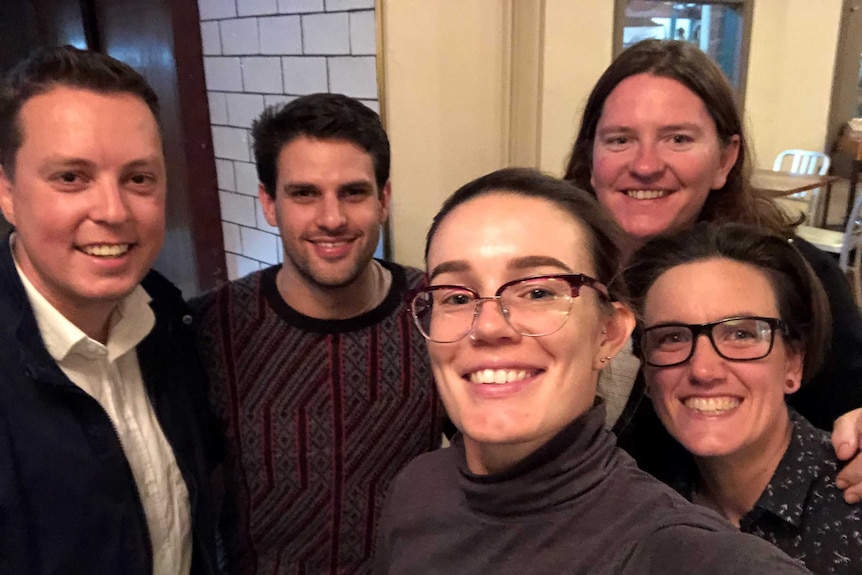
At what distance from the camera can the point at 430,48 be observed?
79.0 inches

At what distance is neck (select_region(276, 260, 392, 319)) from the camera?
5.10ft

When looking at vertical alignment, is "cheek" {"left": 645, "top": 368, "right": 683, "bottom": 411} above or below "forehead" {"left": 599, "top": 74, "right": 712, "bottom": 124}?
below

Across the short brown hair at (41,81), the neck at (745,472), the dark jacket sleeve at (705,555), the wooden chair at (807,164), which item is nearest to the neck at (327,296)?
the short brown hair at (41,81)

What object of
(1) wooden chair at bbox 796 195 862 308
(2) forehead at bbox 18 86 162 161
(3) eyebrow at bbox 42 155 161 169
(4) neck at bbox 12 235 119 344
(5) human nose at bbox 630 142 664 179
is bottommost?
(1) wooden chair at bbox 796 195 862 308

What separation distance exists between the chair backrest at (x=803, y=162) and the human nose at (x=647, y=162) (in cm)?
459

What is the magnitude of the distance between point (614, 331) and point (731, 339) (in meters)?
0.31

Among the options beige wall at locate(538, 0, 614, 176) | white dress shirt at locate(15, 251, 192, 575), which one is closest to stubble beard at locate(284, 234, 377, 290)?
white dress shirt at locate(15, 251, 192, 575)

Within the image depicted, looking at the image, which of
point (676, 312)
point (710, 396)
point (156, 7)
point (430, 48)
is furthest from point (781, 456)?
point (156, 7)

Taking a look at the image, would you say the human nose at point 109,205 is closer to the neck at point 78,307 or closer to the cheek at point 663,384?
the neck at point 78,307

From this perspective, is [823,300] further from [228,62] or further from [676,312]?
[228,62]

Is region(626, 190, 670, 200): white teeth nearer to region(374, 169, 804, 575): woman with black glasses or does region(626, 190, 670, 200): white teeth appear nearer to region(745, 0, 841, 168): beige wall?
region(374, 169, 804, 575): woman with black glasses

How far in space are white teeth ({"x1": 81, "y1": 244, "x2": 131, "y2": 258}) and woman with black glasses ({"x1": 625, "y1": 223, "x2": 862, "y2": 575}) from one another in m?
0.92

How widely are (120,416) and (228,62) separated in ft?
4.61

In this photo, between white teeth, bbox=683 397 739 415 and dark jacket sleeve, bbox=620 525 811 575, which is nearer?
dark jacket sleeve, bbox=620 525 811 575
